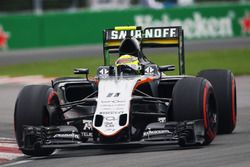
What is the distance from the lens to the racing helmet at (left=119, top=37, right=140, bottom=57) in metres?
12.5

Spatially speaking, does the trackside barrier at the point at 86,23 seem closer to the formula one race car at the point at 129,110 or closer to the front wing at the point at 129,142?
the formula one race car at the point at 129,110

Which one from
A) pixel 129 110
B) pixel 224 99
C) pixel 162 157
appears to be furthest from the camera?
pixel 224 99

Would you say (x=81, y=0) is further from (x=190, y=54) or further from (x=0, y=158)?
(x=0, y=158)

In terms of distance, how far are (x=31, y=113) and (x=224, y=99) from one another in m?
2.78

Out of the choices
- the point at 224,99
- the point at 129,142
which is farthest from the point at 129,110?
the point at 224,99

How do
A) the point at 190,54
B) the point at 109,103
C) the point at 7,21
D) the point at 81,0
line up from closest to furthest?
the point at 109,103 → the point at 190,54 → the point at 7,21 → the point at 81,0

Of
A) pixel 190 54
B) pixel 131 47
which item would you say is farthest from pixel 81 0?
pixel 131 47

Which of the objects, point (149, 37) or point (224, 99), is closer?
point (224, 99)

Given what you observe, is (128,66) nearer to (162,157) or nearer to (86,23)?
(162,157)

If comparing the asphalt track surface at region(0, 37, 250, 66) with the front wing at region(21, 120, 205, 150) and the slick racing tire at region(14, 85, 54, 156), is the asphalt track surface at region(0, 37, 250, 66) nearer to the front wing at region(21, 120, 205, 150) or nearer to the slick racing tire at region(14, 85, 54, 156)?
the slick racing tire at region(14, 85, 54, 156)

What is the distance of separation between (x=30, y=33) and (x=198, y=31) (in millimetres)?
6977

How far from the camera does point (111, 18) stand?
37.0 meters

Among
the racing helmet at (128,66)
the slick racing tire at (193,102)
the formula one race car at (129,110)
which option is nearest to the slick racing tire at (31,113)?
the formula one race car at (129,110)

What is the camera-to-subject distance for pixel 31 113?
36.6 ft
